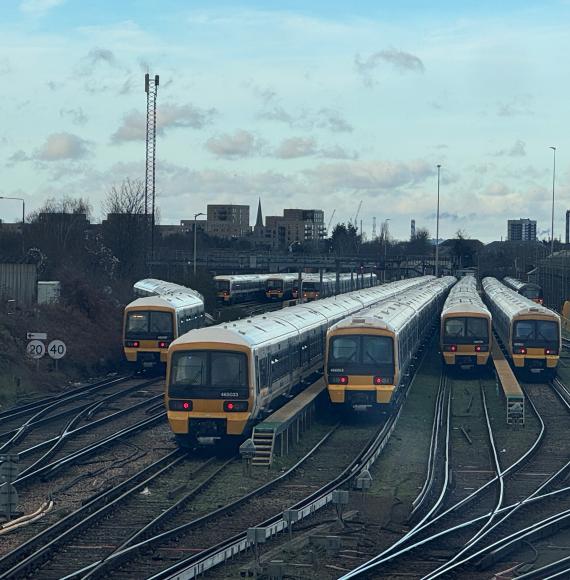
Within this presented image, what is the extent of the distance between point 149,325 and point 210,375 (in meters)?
13.4

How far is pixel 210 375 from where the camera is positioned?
21.5m

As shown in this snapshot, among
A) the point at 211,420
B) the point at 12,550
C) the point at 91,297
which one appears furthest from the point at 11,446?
the point at 91,297

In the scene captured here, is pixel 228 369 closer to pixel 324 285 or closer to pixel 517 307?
pixel 517 307

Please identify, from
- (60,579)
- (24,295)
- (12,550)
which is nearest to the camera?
(60,579)

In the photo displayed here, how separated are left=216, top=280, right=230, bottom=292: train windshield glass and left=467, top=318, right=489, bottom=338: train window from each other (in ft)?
116

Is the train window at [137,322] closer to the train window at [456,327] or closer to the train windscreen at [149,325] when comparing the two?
the train windscreen at [149,325]

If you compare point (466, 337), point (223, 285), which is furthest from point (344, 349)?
point (223, 285)

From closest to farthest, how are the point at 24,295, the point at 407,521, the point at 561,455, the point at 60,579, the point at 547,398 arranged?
the point at 60,579
the point at 407,521
the point at 561,455
the point at 547,398
the point at 24,295

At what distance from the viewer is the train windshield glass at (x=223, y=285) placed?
6956 centimetres

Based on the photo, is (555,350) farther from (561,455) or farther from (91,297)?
(91,297)

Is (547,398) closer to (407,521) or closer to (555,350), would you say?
(555,350)

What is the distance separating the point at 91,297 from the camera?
45438 millimetres

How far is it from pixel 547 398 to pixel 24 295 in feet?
73.6

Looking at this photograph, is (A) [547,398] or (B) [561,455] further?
(A) [547,398]
